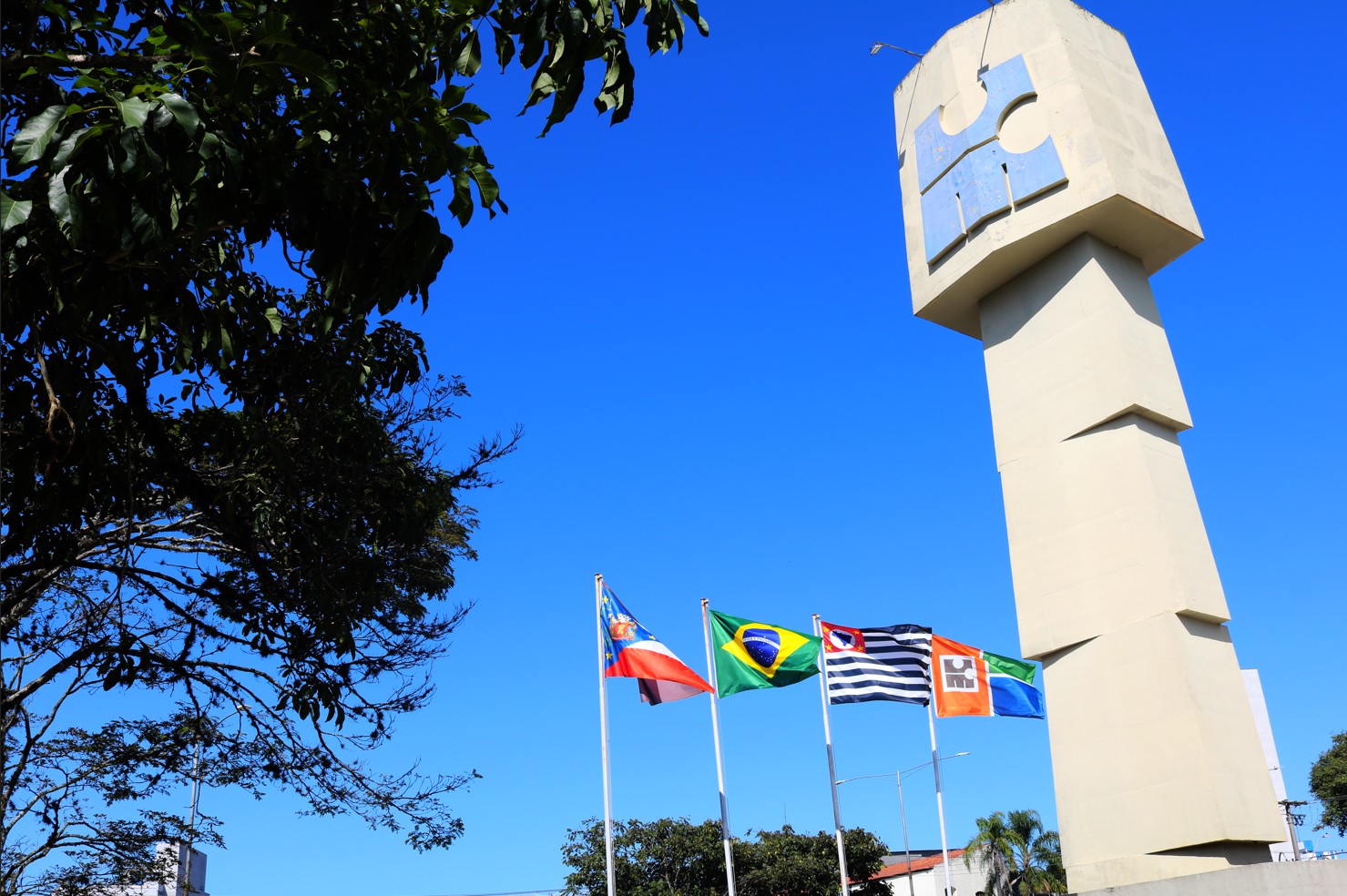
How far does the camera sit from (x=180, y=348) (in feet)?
28.0

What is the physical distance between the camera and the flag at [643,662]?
21516 millimetres

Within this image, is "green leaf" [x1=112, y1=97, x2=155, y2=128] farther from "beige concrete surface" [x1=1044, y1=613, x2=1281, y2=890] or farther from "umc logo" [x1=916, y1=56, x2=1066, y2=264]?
"umc logo" [x1=916, y1=56, x2=1066, y2=264]

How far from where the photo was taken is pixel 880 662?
25094 mm

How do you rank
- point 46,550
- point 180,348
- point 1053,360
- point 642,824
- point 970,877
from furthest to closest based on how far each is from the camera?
point 970,877, point 642,824, point 1053,360, point 46,550, point 180,348

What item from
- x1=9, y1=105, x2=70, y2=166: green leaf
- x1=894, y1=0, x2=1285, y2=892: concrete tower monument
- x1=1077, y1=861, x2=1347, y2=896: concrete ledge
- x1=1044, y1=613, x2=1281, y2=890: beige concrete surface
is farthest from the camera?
x1=894, y1=0, x2=1285, y2=892: concrete tower monument

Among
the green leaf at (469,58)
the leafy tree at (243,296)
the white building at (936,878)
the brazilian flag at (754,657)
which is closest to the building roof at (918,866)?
the white building at (936,878)

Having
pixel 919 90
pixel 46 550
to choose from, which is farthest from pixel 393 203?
pixel 919 90

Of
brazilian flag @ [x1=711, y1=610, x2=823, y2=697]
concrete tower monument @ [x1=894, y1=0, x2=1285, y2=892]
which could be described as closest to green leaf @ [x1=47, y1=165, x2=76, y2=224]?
concrete tower monument @ [x1=894, y1=0, x2=1285, y2=892]

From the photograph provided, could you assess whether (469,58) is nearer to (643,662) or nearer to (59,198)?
(59,198)

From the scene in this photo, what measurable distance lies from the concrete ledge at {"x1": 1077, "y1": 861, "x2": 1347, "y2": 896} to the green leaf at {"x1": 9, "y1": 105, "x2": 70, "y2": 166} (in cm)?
1309

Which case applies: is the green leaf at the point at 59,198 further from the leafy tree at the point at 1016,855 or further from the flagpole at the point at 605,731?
the leafy tree at the point at 1016,855

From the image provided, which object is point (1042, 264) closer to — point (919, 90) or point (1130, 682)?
point (919, 90)

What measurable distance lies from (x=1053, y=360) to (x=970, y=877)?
59.1m

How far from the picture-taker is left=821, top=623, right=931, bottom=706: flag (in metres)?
24.9
